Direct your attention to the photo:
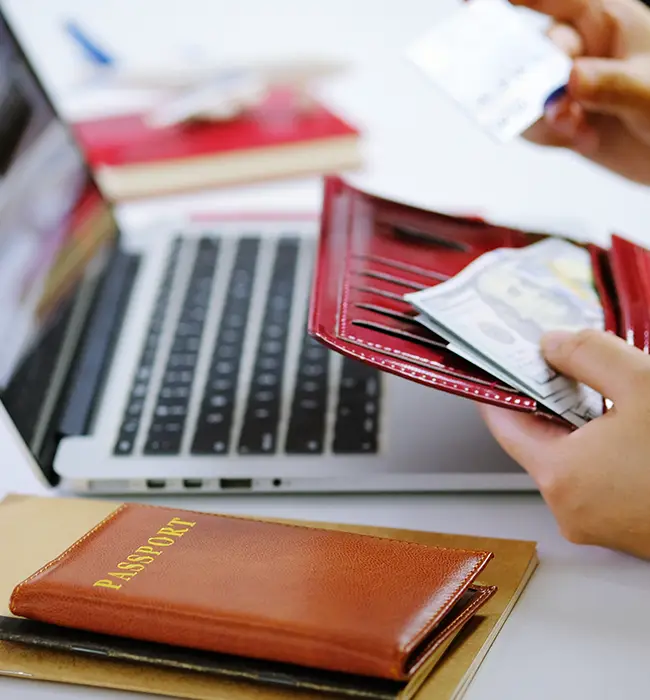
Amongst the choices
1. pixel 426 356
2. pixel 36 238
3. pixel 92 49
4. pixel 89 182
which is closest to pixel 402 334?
pixel 426 356

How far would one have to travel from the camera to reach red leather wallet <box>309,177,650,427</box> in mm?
637

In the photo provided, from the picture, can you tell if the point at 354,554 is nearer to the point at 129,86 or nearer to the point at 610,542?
the point at 610,542

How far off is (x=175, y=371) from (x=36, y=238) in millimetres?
168

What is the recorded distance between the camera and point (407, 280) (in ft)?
2.46

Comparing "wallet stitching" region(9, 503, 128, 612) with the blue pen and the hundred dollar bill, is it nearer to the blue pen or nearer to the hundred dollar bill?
the hundred dollar bill

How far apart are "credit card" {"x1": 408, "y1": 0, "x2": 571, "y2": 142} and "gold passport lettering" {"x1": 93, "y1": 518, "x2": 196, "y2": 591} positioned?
1.25 feet

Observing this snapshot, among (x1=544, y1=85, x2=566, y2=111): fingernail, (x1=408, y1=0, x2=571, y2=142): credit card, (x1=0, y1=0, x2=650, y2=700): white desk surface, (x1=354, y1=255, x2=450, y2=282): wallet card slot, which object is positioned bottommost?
(x1=0, y1=0, x2=650, y2=700): white desk surface

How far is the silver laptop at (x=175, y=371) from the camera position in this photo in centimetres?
74

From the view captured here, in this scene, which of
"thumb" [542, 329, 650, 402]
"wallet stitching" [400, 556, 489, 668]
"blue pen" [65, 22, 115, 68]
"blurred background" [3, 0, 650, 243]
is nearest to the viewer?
"wallet stitching" [400, 556, 489, 668]

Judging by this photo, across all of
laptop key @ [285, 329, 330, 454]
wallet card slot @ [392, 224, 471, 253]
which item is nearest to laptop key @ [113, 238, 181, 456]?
laptop key @ [285, 329, 330, 454]

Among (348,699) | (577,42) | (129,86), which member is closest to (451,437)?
(348,699)

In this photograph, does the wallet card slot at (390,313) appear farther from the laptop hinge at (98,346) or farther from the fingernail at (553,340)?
the laptop hinge at (98,346)

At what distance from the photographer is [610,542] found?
2.09 ft

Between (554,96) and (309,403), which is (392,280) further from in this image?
(554,96)
